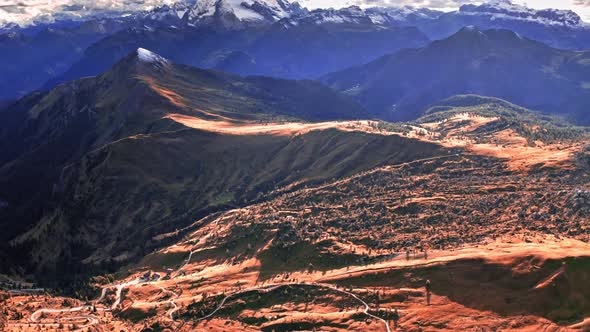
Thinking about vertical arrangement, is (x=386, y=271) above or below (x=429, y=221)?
Answer: above

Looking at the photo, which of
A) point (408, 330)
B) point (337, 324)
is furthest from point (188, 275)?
point (408, 330)

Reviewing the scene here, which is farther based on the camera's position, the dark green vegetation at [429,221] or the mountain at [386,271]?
the dark green vegetation at [429,221]

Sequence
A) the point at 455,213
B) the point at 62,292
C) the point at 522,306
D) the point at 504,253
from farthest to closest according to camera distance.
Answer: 1. the point at 62,292
2. the point at 455,213
3. the point at 504,253
4. the point at 522,306

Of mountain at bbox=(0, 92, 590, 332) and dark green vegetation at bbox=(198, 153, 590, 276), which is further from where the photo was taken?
dark green vegetation at bbox=(198, 153, 590, 276)

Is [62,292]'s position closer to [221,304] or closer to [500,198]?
[221,304]

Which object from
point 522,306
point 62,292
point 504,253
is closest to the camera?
point 522,306

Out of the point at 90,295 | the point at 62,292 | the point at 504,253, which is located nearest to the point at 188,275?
the point at 90,295

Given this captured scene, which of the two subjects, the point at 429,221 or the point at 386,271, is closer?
the point at 386,271

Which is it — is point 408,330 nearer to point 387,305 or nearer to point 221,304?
point 387,305

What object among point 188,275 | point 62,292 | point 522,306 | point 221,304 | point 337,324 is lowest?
point 62,292

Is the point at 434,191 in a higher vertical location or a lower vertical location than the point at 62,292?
higher

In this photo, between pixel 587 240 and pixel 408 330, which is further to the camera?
pixel 587 240
